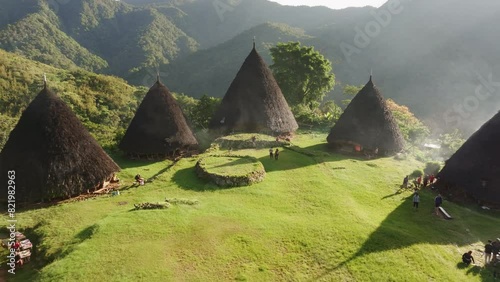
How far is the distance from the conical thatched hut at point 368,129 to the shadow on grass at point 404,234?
8389mm

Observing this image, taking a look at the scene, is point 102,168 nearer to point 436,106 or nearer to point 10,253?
point 10,253

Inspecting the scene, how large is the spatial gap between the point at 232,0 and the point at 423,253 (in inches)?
5129

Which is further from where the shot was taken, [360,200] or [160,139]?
[160,139]

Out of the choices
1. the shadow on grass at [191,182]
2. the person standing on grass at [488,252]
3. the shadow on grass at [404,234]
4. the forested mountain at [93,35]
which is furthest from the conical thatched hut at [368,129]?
the forested mountain at [93,35]

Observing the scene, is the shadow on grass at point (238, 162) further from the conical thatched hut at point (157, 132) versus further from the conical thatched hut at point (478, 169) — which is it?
the conical thatched hut at point (478, 169)

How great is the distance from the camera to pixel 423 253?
511 inches

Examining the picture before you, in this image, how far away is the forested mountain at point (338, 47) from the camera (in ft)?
212

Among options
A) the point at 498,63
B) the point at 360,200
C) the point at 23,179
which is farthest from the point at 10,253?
the point at 498,63

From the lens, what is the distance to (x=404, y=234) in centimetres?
1419

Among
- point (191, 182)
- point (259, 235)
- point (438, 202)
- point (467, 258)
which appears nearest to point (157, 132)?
point (191, 182)

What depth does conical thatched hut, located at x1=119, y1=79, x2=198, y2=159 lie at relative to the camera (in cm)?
2316

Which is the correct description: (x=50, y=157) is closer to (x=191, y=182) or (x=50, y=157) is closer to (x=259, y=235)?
(x=191, y=182)

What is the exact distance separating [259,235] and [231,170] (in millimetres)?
6754

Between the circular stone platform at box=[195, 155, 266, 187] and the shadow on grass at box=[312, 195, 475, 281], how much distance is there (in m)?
→ 7.38
